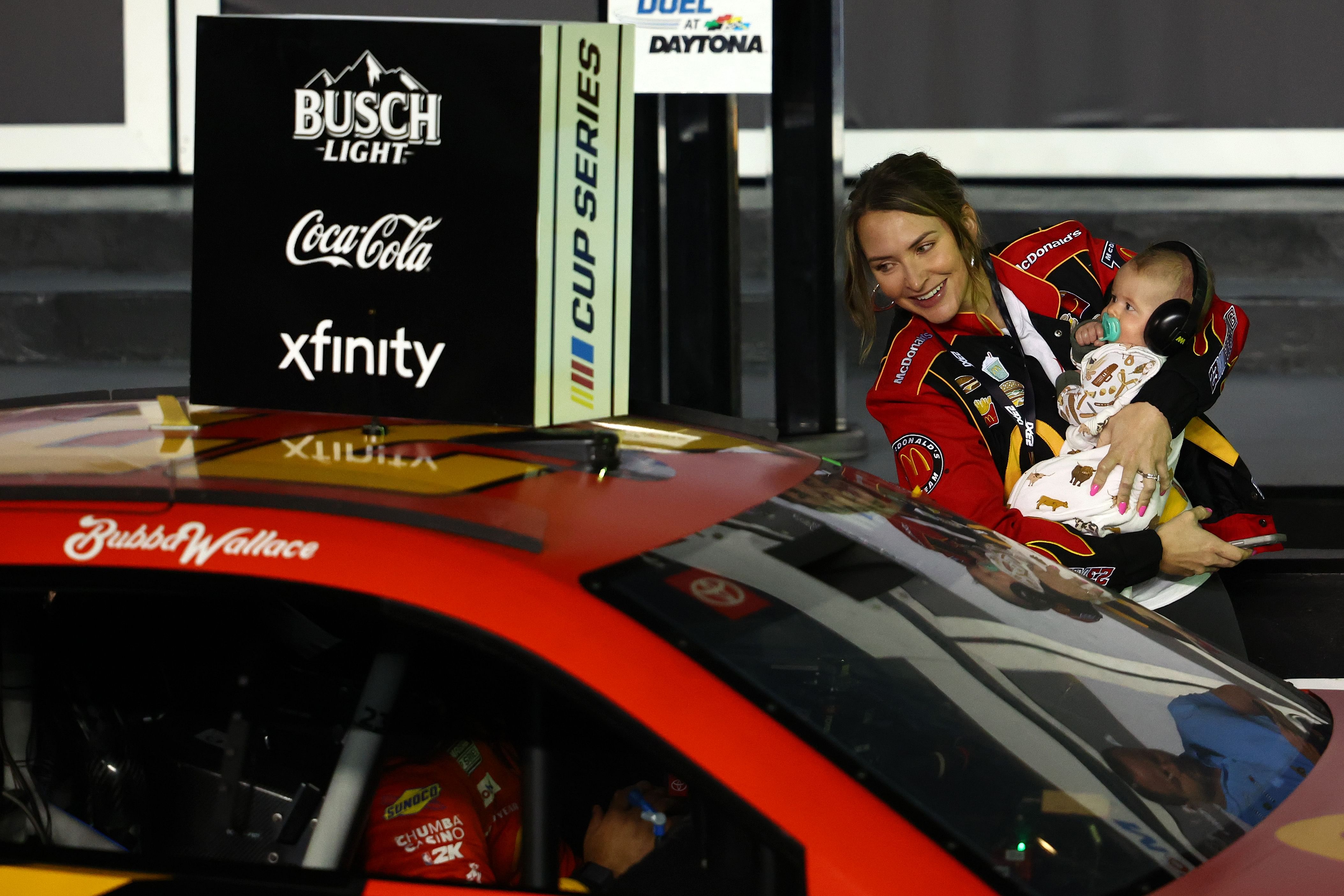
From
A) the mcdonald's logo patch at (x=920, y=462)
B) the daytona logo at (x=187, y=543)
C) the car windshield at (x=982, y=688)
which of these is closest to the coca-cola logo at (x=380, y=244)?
the daytona logo at (x=187, y=543)

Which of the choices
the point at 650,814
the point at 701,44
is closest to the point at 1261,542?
the point at 650,814

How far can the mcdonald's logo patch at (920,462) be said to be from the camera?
8.52 feet

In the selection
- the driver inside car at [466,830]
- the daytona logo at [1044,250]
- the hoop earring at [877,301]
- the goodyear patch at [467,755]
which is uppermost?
the daytona logo at [1044,250]

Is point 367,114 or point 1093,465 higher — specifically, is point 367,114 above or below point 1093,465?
above

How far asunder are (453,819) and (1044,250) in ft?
6.14

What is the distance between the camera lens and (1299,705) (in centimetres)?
182

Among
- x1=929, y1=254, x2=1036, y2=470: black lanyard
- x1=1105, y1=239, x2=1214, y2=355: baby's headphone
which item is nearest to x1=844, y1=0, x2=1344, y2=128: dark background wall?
x1=929, y1=254, x2=1036, y2=470: black lanyard

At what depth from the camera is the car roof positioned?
4.57 feet

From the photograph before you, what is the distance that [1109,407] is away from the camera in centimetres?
263

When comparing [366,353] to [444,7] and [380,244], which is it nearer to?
[380,244]

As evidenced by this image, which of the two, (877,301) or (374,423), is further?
(877,301)

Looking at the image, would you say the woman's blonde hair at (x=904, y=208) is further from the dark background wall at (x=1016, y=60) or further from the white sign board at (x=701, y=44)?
the dark background wall at (x=1016, y=60)

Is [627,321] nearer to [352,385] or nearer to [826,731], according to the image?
[352,385]

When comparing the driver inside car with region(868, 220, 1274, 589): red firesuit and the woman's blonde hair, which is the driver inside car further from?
the woman's blonde hair
